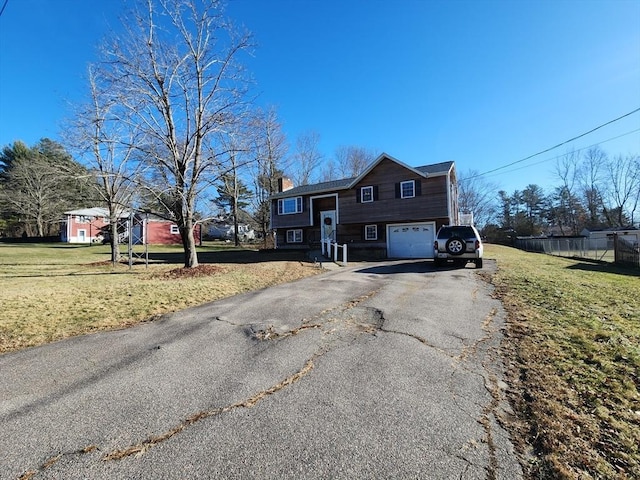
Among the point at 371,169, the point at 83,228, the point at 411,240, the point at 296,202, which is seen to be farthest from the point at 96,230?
the point at 411,240

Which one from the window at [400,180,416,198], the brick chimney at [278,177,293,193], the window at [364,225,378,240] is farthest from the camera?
the brick chimney at [278,177,293,193]

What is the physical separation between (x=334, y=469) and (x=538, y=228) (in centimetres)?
6338

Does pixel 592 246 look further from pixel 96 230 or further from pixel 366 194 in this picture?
pixel 96 230

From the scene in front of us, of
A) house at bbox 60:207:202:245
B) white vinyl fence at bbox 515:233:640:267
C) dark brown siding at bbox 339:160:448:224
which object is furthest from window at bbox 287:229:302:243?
white vinyl fence at bbox 515:233:640:267

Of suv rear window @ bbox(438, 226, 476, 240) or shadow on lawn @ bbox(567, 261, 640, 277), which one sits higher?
suv rear window @ bbox(438, 226, 476, 240)

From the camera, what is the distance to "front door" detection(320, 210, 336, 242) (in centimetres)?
2389

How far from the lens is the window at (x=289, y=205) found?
24.8 metres

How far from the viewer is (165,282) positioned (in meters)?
10.6

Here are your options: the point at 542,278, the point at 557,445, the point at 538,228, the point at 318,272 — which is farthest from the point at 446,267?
the point at 538,228

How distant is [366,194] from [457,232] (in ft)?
30.1

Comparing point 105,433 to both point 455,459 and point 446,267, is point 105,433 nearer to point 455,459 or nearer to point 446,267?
point 455,459

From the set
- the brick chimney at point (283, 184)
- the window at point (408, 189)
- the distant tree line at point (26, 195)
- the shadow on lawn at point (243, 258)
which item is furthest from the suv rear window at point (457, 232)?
the distant tree line at point (26, 195)

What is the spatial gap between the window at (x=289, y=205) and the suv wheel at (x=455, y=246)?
13763mm

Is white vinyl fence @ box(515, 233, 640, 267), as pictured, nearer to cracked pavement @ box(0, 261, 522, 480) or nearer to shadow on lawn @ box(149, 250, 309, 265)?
shadow on lawn @ box(149, 250, 309, 265)
